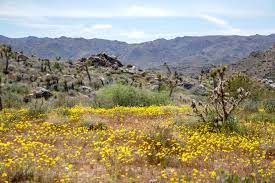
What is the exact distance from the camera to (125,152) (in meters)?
9.86

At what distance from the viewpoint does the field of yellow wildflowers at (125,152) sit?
8281 mm

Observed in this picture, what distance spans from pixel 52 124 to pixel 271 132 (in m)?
7.16

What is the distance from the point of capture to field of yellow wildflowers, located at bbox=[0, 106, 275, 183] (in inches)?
326

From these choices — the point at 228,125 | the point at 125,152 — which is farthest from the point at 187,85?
the point at 125,152

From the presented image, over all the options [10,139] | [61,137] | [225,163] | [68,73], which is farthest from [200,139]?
[68,73]

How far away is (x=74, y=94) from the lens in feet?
111

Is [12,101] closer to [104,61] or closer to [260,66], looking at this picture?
[104,61]

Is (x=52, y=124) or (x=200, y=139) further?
(x=52, y=124)

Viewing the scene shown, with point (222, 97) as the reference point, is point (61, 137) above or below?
below

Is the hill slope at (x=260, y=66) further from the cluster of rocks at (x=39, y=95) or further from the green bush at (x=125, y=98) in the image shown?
the green bush at (x=125, y=98)

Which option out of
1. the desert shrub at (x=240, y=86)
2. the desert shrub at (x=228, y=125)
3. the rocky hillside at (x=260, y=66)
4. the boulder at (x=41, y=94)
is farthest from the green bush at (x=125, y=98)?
the rocky hillside at (x=260, y=66)

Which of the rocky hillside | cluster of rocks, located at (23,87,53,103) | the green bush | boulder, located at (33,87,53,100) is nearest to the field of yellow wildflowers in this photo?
the green bush

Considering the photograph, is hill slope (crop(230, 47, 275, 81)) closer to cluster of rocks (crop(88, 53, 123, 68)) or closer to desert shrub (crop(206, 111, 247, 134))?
cluster of rocks (crop(88, 53, 123, 68))

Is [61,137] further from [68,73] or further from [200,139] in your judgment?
[68,73]
